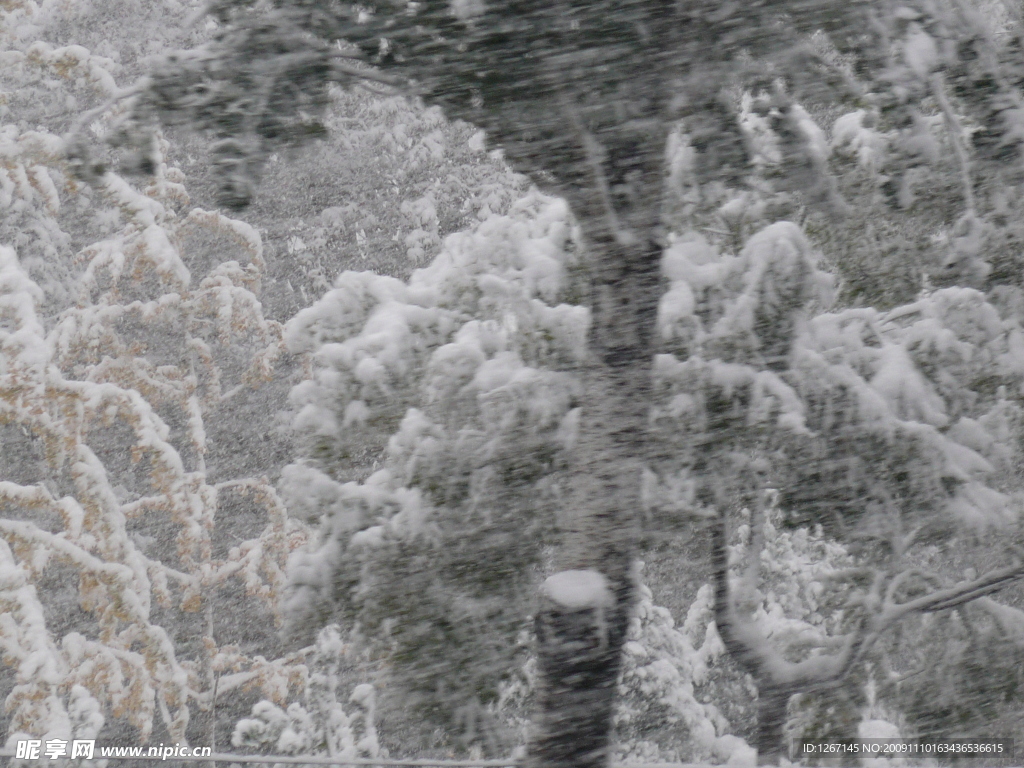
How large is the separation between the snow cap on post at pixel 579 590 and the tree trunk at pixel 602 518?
0.01m

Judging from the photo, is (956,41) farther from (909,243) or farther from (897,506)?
(897,506)

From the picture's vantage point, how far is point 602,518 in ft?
11.3

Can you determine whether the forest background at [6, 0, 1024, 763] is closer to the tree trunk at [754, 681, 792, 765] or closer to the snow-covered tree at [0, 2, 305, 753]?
the snow-covered tree at [0, 2, 305, 753]

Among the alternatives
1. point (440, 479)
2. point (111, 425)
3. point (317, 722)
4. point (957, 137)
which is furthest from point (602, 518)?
point (111, 425)

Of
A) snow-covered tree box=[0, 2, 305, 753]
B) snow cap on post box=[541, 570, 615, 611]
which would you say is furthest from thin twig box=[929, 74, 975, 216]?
snow-covered tree box=[0, 2, 305, 753]

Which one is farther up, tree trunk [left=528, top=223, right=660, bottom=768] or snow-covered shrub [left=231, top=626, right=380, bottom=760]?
tree trunk [left=528, top=223, right=660, bottom=768]

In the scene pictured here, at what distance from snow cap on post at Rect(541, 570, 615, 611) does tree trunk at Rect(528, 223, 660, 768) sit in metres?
0.01

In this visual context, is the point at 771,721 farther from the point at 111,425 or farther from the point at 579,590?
the point at 111,425

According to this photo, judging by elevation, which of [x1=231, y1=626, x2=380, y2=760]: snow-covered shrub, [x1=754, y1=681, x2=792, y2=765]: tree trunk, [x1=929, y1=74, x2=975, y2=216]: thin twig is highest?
[x1=929, y1=74, x2=975, y2=216]: thin twig

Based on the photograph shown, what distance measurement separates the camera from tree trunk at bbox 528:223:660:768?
332 centimetres

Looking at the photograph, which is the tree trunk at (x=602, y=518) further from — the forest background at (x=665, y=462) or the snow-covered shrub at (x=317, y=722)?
the snow-covered shrub at (x=317, y=722)

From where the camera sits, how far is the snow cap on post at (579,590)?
130 inches

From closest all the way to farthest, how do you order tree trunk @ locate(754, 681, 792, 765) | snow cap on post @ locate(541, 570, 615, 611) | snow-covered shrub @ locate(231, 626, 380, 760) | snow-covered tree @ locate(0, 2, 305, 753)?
snow cap on post @ locate(541, 570, 615, 611), tree trunk @ locate(754, 681, 792, 765), snow-covered tree @ locate(0, 2, 305, 753), snow-covered shrub @ locate(231, 626, 380, 760)

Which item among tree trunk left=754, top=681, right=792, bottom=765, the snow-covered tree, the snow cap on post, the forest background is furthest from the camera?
the snow-covered tree
